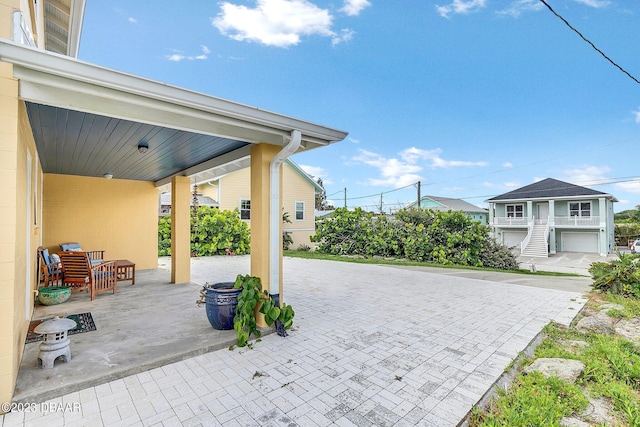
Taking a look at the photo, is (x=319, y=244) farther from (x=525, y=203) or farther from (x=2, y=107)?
(x=525, y=203)

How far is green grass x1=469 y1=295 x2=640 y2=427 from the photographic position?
86.9 inches

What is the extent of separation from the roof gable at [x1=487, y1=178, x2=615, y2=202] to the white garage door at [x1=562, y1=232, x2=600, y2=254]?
2.96m

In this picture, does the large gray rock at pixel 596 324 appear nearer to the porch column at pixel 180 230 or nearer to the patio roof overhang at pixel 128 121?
the patio roof overhang at pixel 128 121

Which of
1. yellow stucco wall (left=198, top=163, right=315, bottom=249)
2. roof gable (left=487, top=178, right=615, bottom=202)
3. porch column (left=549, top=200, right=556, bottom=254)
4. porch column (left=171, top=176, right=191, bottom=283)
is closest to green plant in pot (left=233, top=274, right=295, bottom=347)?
porch column (left=171, top=176, right=191, bottom=283)

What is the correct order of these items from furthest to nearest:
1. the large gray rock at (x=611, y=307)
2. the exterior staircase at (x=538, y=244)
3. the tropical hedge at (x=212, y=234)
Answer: the exterior staircase at (x=538, y=244) → the tropical hedge at (x=212, y=234) → the large gray rock at (x=611, y=307)

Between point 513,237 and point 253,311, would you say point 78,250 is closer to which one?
point 253,311

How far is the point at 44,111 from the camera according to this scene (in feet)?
10.2

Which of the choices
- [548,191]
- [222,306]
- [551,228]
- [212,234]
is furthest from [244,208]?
[548,191]

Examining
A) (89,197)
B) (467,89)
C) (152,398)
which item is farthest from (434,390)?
(467,89)

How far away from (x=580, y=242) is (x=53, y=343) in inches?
1106

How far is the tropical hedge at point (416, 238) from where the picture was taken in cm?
1180

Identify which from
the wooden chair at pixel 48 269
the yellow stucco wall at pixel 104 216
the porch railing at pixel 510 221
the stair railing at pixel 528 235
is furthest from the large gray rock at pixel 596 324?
the porch railing at pixel 510 221

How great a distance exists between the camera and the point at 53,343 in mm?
2773

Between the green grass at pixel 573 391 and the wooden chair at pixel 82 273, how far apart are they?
6171mm
